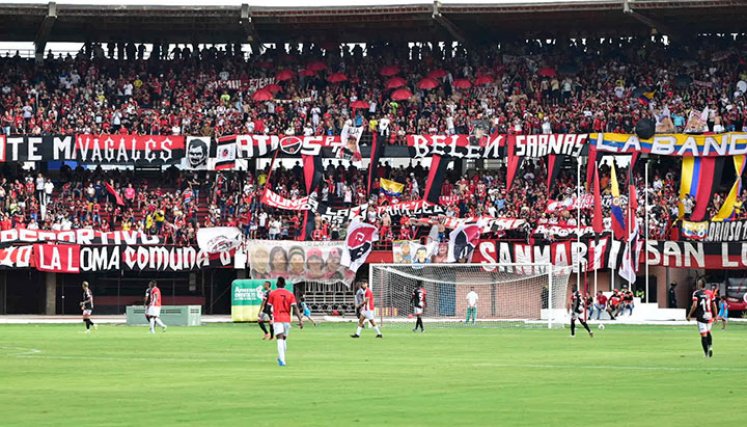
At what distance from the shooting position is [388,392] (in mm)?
22703

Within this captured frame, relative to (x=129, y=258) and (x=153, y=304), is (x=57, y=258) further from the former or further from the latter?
(x=153, y=304)

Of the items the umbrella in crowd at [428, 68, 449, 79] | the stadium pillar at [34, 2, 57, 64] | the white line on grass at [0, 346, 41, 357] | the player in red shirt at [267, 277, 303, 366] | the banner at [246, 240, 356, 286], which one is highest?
the stadium pillar at [34, 2, 57, 64]

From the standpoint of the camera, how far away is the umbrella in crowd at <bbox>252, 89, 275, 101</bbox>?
76.2 meters

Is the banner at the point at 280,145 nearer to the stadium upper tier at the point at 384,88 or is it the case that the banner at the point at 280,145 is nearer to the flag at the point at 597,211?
the stadium upper tier at the point at 384,88

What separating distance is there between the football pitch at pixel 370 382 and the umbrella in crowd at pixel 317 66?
119 feet

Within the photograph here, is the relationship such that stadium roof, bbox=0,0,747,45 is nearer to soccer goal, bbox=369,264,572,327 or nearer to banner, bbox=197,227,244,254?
banner, bbox=197,227,244,254

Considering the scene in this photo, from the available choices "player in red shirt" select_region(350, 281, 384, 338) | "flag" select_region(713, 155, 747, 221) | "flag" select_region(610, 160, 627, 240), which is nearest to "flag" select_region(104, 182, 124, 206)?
"flag" select_region(610, 160, 627, 240)

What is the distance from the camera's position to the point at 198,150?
238 ft

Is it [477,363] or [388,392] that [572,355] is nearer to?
[477,363]

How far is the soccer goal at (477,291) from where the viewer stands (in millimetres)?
61656

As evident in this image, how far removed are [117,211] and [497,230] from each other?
1880 centimetres

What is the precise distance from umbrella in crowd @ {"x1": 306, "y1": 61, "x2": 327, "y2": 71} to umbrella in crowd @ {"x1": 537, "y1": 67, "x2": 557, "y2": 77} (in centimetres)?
1166

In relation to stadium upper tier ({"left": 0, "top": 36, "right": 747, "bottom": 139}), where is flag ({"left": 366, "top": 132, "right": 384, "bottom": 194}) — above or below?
below

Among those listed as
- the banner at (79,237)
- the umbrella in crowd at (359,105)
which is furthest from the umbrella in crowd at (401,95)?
the banner at (79,237)
